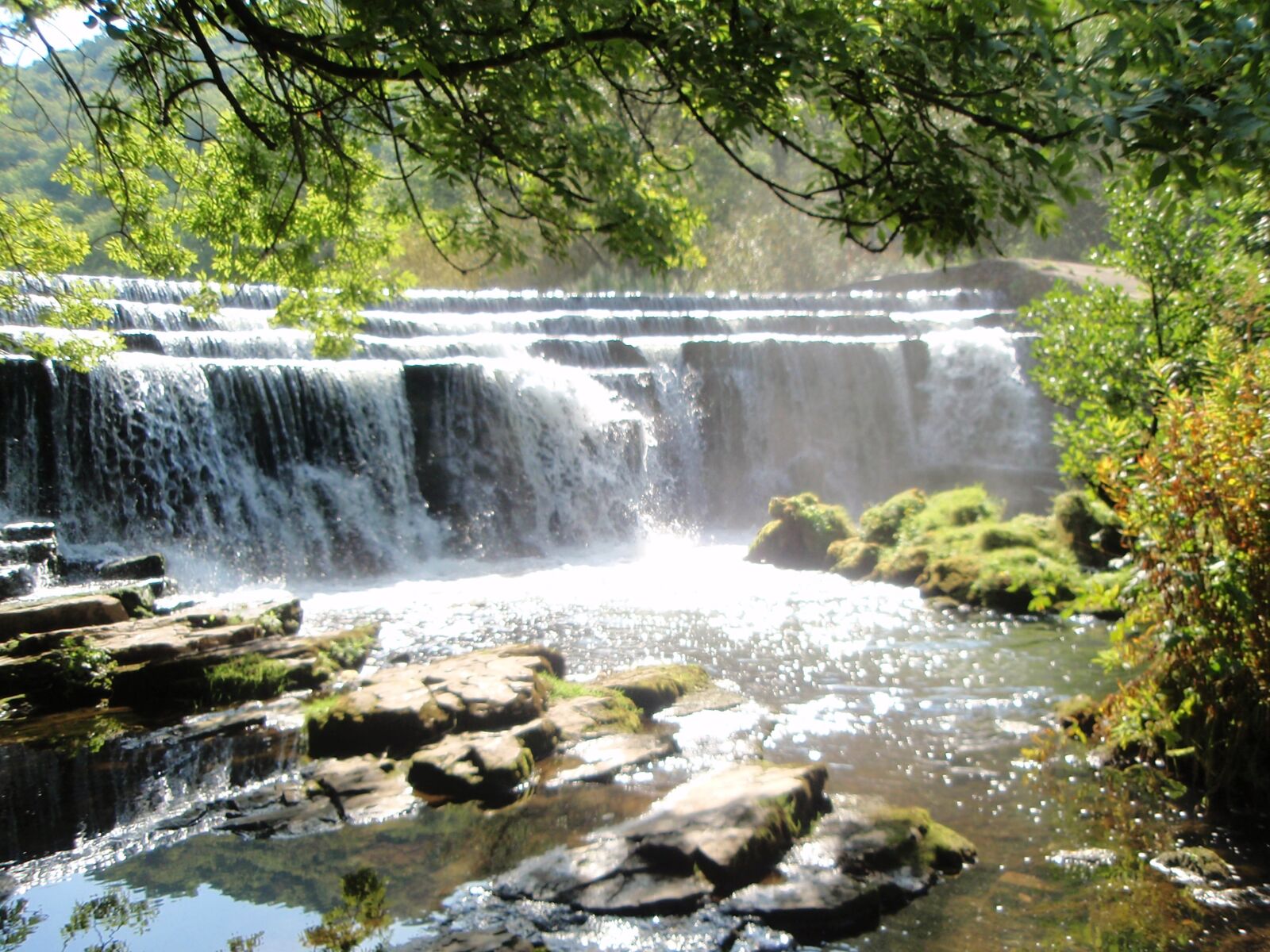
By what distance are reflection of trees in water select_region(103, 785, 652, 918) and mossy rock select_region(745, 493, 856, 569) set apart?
934 centimetres

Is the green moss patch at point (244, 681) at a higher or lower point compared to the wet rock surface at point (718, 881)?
higher

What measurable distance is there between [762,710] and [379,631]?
4431 mm

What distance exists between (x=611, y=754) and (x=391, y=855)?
5.59 feet

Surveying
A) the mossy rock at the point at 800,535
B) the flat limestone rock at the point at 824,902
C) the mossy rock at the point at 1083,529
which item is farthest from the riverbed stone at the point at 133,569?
Result: the mossy rock at the point at 1083,529

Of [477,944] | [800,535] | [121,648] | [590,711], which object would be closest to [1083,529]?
[800,535]

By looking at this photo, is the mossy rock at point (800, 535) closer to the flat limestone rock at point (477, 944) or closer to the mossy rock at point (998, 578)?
the mossy rock at point (998, 578)

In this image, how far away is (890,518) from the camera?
14000mm

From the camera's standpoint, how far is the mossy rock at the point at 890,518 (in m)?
13.9

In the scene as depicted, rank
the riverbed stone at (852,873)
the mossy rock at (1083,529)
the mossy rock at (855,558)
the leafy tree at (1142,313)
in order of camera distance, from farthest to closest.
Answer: the mossy rock at (855,558) < the mossy rock at (1083,529) < the leafy tree at (1142,313) < the riverbed stone at (852,873)

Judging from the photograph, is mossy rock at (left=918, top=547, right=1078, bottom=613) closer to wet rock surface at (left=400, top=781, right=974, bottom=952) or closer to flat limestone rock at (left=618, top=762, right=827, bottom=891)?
flat limestone rock at (left=618, top=762, right=827, bottom=891)

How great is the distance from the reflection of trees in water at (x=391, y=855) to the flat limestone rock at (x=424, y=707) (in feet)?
3.35

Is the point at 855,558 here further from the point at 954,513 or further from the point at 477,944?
the point at 477,944

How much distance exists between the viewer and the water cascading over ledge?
12.7 metres

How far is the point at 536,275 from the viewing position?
36094 millimetres
